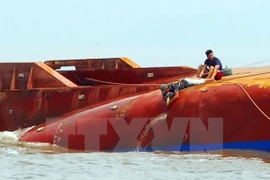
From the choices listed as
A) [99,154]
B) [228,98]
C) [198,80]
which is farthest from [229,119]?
[99,154]

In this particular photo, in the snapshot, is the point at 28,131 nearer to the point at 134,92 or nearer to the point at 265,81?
the point at 134,92

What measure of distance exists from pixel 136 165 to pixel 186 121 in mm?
1546

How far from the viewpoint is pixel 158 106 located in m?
13.3

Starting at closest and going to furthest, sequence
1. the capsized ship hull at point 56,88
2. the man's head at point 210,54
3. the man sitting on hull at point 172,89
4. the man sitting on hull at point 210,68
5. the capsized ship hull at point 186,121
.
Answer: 1. the capsized ship hull at point 186,121
2. the man sitting on hull at point 172,89
3. the man sitting on hull at point 210,68
4. the man's head at point 210,54
5. the capsized ship hull at point 56,88

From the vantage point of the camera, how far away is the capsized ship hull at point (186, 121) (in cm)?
1220

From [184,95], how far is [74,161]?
7.87ft

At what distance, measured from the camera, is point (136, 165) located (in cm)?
1166

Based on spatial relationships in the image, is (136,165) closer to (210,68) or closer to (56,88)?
(210,68)

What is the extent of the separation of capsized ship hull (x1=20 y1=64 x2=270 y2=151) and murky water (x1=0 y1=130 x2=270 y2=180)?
0.25 metres

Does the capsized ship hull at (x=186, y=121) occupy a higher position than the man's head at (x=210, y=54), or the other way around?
the man's head at (x=210, y=54)

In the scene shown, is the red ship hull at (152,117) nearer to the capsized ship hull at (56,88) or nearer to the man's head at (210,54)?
the capsized ship hull at (56,88)

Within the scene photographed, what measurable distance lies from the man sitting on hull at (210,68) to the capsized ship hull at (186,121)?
1.90 ft

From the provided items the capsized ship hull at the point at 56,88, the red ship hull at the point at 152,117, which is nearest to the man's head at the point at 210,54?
the red ship hull at the point at 152,117

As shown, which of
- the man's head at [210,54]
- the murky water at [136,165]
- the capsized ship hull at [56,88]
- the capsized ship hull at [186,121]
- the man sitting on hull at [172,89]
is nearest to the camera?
the murky water at [136,165]
